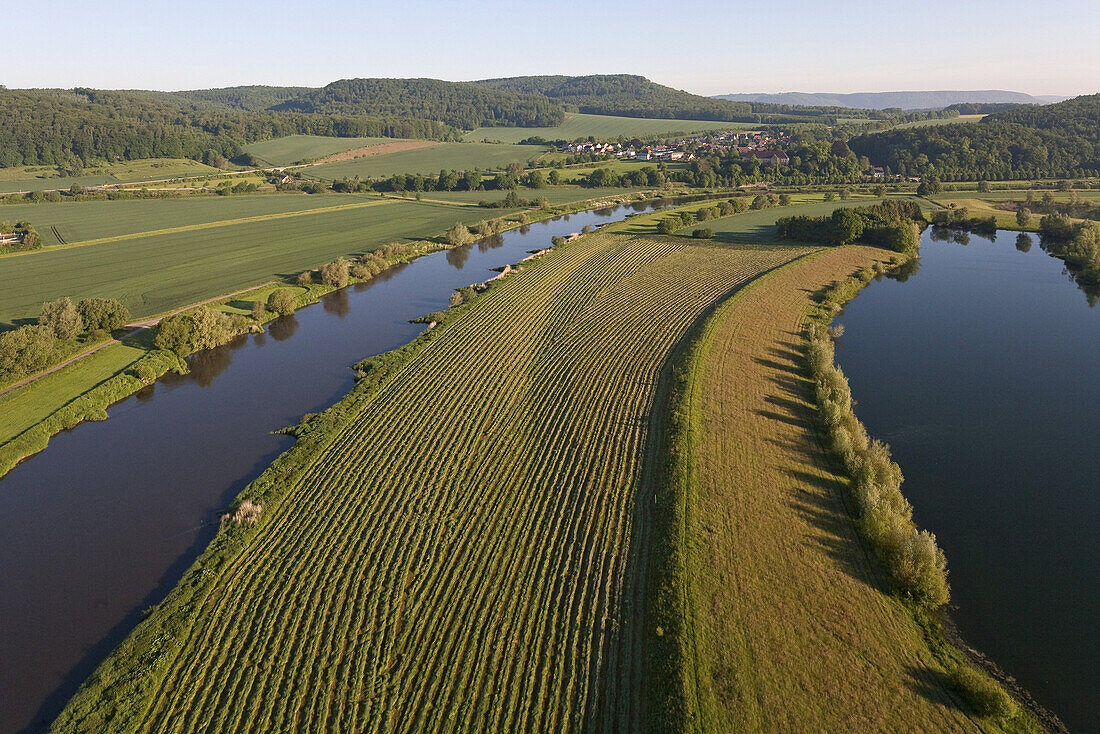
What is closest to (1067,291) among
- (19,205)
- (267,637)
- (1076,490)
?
(1076,490)

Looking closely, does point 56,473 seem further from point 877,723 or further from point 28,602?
point 877,723

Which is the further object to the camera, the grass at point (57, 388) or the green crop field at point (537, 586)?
the grass at point (57, 388)

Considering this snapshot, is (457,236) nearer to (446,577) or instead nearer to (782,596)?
(446,577)

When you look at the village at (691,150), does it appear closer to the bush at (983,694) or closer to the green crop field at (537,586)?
the green crop field at (537,586)

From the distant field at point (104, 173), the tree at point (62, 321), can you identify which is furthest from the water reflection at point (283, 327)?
the distant field at point (104, 173)

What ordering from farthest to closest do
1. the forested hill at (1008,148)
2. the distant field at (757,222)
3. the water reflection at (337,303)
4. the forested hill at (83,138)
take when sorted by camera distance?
the forested hill at (83,138) → the forested hill at (1008,148) → the distant field at (757,222) → the water reflection at (337,303)

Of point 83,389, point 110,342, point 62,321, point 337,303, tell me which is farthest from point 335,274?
point 83,389

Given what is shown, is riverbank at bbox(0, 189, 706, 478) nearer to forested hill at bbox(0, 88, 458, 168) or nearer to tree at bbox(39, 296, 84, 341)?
tree at bbox(39, 296, 84, 341)

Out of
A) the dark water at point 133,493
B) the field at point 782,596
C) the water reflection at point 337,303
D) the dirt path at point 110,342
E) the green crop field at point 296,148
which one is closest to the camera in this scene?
the field at point 782,596
